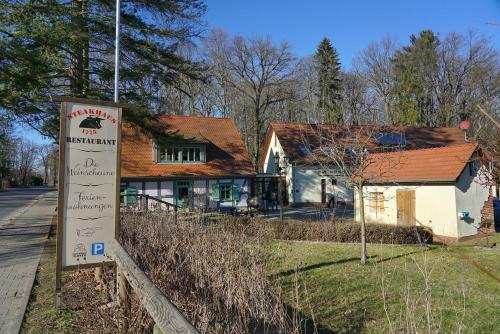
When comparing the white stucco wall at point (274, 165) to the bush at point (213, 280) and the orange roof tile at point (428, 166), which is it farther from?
the bush at point (213, 280)

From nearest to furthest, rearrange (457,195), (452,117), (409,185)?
1. (457,195)
2. (409,185)
3. (452,117)

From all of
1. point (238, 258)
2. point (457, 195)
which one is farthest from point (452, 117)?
point (238, 258)

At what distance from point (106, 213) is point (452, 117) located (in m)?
48.2

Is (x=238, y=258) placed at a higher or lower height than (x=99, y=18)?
lower

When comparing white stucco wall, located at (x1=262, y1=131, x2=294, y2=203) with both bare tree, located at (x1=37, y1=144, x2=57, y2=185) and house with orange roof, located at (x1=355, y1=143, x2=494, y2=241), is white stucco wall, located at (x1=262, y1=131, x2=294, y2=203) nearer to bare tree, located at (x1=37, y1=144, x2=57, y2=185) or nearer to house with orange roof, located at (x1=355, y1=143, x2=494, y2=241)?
house with orange roof, located at (x1=355, y1=143, x2=494, y2=241)

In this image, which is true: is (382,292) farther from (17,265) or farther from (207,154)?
(207,154)

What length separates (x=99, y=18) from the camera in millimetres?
13070

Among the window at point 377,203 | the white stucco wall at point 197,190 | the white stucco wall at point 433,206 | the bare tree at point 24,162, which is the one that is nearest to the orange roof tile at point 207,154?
the white stucco wall at point 197,190

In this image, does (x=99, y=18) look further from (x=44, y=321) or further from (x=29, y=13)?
(x=44, y=321)

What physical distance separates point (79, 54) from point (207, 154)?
17.6 metres

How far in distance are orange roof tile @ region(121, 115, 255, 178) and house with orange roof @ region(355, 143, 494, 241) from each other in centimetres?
1081

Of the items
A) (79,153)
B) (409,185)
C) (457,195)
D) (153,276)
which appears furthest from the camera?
(409,185)

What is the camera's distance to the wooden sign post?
5.95 m

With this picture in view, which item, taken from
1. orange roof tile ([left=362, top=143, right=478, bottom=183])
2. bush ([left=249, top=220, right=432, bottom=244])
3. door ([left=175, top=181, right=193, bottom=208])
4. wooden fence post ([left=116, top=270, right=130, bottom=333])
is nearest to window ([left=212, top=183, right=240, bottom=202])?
door ([left=175, top=181, right=193, bottom=208])
